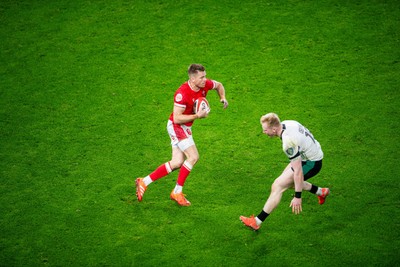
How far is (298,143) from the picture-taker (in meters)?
5.84

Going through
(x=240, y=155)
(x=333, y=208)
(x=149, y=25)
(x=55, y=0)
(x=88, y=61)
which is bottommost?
(x=333, y=208)

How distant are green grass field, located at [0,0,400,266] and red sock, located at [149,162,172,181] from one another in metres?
0.37

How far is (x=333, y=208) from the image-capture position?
6.60m

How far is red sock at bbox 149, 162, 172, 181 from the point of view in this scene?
6.79 m

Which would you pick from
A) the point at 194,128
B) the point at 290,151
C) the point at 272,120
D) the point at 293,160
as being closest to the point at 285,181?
the point at 293,160

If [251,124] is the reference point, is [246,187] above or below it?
below

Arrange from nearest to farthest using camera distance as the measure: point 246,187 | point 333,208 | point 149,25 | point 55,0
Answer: point 333,208, point 246,187, point 149,25, point 55,0

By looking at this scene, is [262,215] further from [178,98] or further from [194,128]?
[194,128]

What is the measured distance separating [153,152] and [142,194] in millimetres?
1178

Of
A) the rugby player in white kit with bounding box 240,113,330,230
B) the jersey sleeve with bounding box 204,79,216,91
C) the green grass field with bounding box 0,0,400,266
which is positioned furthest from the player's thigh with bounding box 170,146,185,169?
the rugby player in white kit with bounding box 240,113,330,230

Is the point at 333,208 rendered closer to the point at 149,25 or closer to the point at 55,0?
the point at 149,25

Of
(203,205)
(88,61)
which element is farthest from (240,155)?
(88,61)

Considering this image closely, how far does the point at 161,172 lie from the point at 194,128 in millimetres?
1823

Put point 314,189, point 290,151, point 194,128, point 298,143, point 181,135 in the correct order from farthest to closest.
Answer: point 194,128
point 181,135
point 314,189
point 298,143
point 290,151
